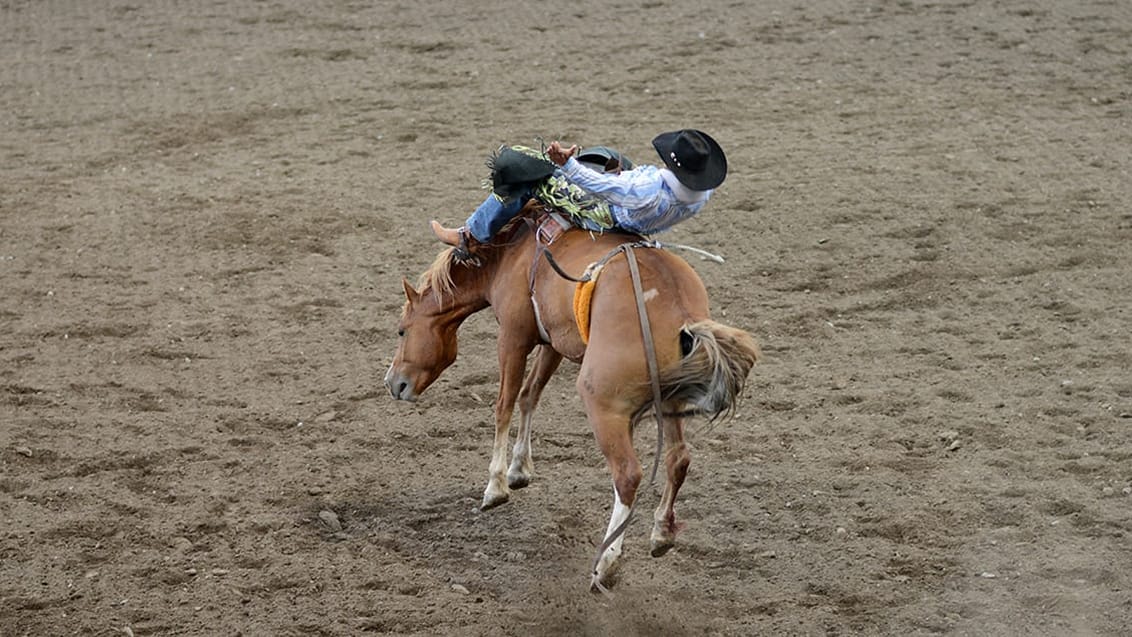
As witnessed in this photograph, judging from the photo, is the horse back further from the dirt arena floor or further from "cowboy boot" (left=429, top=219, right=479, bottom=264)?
the dirt arena floor

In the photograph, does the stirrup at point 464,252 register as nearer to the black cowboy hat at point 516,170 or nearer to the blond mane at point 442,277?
the blond mane at point 442,277

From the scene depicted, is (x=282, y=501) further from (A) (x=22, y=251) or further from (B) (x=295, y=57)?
(B) (x=295, y=57)

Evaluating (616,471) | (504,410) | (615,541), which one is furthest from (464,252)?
(615,541)

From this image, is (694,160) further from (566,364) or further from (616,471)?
(566,364)

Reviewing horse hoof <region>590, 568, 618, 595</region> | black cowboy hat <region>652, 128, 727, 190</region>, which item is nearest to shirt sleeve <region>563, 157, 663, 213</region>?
black cowboy hat <region>652, 128, 727, 190</region>

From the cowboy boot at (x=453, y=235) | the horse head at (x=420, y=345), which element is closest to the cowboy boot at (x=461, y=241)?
the cowboy boot at (x=453, y=235)

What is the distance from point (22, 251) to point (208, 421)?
99.4 inches

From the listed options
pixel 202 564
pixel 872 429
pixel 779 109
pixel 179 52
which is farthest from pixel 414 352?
pixel 179 52

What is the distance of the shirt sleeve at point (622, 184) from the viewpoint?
4.93 meters

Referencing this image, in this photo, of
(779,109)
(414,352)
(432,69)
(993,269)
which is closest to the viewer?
(414,352)

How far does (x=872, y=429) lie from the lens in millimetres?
6117

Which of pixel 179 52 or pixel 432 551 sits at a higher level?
pixel 432 551

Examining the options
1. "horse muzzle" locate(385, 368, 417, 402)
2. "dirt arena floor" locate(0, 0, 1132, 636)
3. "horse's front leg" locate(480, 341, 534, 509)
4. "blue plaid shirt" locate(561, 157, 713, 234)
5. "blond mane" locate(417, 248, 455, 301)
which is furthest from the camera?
"horse muzzle" locate(385, 368, 417, 402)

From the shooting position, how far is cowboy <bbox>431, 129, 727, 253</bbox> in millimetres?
4820
